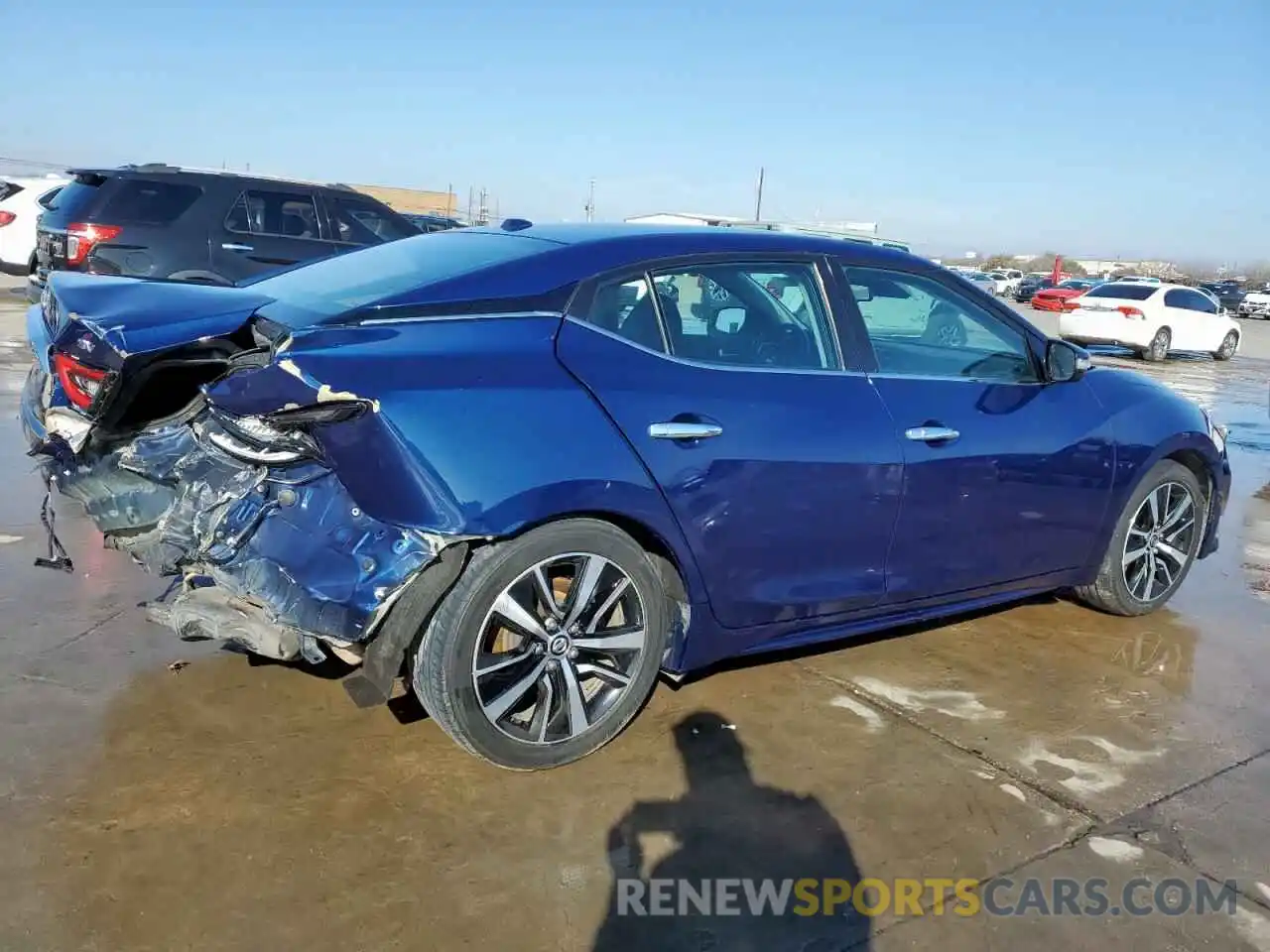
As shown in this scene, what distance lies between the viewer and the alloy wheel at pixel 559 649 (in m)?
3.00

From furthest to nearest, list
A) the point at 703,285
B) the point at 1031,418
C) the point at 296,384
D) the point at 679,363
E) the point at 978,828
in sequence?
the point at 1031,418 → the point at 703,285 → the point at 679,363 → the point at 978,828 → the point at 296,384

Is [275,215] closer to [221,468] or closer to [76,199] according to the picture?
[76,199]

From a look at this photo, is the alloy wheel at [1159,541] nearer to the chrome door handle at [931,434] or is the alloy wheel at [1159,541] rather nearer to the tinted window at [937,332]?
the tinted window at [937,332]

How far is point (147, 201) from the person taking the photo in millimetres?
8430

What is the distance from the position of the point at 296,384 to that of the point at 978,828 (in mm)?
2259

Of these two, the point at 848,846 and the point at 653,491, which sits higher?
the point at 653,491

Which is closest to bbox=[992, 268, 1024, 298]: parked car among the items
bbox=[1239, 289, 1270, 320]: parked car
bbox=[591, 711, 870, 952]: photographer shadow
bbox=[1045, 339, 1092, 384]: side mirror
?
bbox=[1239, 289, 1270, 320]: parked car

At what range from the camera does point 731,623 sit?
A: 338 centimetres

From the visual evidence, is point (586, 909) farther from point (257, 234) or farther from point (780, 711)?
point (257, 234)

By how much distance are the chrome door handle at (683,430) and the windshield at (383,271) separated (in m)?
0.72

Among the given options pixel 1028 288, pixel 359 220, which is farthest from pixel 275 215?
pixel 1028 288

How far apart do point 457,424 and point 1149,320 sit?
780 inches

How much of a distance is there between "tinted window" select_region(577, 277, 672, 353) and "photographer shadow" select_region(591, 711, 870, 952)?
1.34 m

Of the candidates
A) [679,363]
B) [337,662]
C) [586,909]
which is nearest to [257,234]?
[337,662]
